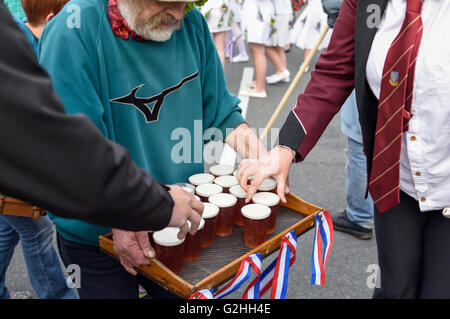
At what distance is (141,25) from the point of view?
155cm

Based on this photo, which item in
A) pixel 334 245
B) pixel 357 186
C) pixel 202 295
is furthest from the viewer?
pixel 334 245

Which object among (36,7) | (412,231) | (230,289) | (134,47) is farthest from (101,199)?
(36,7)

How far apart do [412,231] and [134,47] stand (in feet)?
4.27

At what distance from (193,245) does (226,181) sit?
415 millimetres

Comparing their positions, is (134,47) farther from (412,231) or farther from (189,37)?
(412,231)

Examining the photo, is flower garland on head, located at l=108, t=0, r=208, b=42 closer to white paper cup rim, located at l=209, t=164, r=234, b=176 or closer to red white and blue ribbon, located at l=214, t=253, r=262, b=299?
white paper cup rim, located at l=209, t=164, r=234, b=176

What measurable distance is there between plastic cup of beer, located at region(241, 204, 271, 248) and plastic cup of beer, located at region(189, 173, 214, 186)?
29 centimetres

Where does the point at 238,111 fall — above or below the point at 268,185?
above

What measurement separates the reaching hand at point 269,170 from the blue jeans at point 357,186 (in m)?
1.53

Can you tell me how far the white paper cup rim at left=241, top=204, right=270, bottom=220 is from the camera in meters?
1.52

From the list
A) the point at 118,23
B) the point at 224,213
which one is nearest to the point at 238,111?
the point at 224,213

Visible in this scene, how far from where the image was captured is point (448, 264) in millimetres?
1686

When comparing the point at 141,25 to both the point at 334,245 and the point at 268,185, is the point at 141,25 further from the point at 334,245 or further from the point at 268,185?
the point at 334,245

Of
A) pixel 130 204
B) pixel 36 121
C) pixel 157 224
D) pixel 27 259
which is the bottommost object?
pixel 27 259
